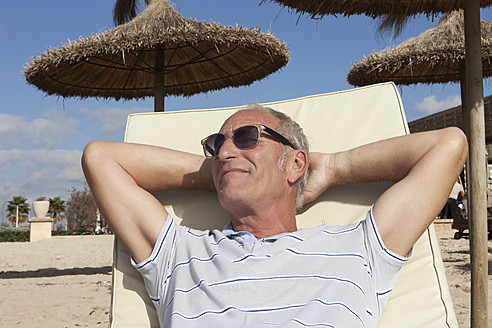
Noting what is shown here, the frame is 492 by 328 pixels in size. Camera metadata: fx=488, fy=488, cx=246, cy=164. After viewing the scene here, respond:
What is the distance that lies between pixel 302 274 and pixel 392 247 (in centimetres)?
35

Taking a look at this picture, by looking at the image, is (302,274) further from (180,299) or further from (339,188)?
(339,188)

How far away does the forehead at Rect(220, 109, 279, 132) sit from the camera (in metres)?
2.02

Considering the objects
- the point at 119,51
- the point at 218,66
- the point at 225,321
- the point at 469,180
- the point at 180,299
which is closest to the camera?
the point at 225,321

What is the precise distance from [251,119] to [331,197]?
20.2 inches

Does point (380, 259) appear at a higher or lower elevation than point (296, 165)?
Result: lower

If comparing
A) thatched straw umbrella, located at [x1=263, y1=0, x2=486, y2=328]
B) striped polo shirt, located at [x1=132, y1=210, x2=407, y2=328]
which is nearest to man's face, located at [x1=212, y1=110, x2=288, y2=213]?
striped polo shirt, located at [x1=132, y1=210, x2=407, y2=328]

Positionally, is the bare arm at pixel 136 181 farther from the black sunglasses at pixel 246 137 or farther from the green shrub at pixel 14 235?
the green shrub at pixel 14 235

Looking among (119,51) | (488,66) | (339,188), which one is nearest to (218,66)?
(119,51)

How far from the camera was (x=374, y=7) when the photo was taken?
13.7ft

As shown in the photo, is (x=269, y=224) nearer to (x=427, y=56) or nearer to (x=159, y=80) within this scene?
(x=159, y=80)

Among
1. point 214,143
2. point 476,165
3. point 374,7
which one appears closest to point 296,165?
point 214,143

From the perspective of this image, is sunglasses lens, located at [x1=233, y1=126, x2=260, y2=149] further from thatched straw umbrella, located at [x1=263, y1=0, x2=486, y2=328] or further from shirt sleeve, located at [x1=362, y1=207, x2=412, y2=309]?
thatched straw umbrella, located at [x1=263, y1=0, x2=486, y2=328]

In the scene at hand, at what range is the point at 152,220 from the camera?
1915mm

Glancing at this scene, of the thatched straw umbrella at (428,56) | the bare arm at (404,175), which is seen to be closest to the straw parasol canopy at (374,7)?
the thatched straw umbrella at (428,56)
